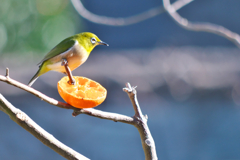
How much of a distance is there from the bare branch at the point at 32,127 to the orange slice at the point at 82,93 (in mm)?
91

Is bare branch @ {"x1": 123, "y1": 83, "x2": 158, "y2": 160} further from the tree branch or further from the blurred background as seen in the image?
the blurred background

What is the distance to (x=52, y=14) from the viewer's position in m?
2.93

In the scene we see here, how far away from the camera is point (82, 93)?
24.2 inches

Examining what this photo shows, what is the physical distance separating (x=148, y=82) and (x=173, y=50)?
872mm

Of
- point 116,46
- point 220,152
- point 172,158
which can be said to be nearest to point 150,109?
point 172,158

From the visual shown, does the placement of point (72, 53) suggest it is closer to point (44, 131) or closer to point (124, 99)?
point (44, 131)

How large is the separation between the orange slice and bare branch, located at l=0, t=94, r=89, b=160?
91mm

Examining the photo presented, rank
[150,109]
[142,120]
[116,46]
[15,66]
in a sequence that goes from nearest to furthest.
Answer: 1. [142,120]
2. [150,109]
3. [15,66]
4. [116,46]

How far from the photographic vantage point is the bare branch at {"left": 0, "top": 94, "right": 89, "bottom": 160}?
480 mm

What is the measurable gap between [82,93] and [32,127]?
0.15 meters

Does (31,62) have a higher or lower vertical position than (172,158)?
higher

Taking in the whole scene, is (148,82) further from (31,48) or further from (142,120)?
(142,120)

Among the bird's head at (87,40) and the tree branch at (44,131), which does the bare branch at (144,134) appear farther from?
the bird's head at (87,40)

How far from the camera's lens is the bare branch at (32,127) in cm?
48
